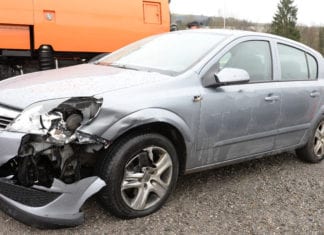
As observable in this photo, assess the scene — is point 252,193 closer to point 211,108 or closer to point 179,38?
point 211,108

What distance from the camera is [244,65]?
4.12 metres

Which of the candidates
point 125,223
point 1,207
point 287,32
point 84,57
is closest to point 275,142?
point 125,223

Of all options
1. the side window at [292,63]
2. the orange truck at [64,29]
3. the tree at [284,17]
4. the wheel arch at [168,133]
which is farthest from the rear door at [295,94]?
the tree at [284,17]

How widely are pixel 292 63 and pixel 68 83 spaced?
256 centimetres

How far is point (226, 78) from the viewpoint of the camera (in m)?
3.64

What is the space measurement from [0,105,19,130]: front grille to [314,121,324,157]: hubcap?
11.4 feet

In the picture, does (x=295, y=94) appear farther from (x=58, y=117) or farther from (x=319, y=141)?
(x=58, y=117)

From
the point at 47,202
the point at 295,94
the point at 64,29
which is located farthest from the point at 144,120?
the point at 64,29

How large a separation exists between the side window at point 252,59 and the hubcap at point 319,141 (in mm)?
1203

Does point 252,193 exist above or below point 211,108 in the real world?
below

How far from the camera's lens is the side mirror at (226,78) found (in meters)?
3.64

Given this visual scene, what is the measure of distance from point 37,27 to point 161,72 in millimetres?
3039

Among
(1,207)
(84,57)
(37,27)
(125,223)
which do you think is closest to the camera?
(1,207)

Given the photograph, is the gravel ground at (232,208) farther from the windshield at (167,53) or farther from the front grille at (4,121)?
the windshield at (167,53)
